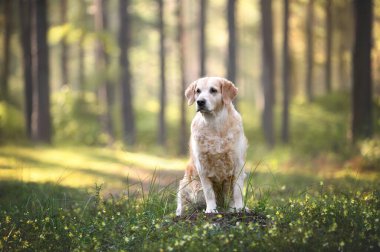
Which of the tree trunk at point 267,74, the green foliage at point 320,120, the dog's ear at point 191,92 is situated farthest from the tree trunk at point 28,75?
the dog's ear at point 191,92

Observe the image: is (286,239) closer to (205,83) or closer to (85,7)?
(205,83)

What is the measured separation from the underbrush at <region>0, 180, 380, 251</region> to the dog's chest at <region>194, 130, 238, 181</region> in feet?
2.44

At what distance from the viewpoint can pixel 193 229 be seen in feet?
20.4

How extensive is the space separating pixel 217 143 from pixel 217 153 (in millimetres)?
140

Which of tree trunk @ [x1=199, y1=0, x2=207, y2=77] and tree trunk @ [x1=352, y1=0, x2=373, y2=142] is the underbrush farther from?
tree trunk @ [x1=199, y1=0, x2=207, y2=77]

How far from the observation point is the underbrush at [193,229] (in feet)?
18.1

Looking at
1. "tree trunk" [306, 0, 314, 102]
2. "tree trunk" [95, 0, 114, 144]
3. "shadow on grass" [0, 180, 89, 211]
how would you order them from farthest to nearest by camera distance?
"tree trunk" [306, 0, 314, 102] < "tree trunk" [95, 0, 114, 144] < "shadow on grass" [0, 180, 89, 211]

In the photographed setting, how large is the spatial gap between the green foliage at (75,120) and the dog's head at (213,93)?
2055cm

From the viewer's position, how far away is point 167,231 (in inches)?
241

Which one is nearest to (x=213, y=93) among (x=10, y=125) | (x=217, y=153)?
(x=217, y=153)

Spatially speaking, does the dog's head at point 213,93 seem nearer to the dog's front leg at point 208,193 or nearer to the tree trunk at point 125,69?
the dog's front leg at point 208,193

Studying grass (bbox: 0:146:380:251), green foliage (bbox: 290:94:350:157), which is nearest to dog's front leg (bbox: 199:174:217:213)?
grass (bbox: 0:146:380:251)

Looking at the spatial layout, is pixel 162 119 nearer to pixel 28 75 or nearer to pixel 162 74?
pixel 162 74

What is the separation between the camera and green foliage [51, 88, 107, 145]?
2797 cm
